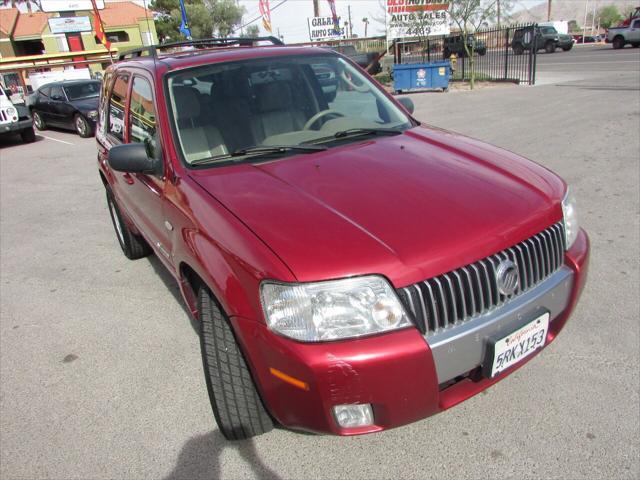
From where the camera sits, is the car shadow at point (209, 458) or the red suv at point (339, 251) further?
the car shadow at point (209, 458)

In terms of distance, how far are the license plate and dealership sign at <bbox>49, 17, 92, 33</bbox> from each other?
194ft

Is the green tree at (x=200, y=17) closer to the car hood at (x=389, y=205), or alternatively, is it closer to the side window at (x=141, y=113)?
the side window at (x=141, y=113)

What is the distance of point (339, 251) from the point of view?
6.19 feet

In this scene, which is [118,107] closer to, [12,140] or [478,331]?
[478,331]

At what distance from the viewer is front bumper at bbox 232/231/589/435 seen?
179 cm

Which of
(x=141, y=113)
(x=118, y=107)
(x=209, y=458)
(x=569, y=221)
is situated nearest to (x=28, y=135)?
(x=118, y=107)

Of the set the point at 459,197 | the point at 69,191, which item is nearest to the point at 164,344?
the point at 459,197

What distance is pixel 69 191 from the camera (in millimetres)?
8031

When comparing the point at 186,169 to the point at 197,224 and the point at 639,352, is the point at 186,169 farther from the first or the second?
the point at 639,352

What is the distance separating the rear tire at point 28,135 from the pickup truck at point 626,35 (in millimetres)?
33550

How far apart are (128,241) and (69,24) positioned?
5601cm

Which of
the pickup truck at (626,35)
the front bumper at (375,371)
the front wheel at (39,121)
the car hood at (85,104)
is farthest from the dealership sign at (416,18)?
the front bumper at (375,371)

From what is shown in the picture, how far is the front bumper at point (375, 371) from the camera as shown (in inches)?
70.6

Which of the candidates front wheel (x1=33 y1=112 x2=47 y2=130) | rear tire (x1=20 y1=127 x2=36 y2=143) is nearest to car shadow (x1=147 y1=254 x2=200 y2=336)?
rear tire (x1=20 y1=127 x2=36 y2=143)
